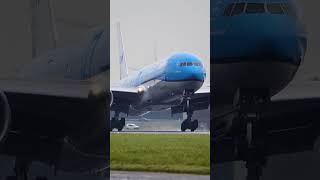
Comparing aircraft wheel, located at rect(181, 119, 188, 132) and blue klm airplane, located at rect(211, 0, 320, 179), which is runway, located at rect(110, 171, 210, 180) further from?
aircraft wheel, located at rect(181, 119, 188, 132)

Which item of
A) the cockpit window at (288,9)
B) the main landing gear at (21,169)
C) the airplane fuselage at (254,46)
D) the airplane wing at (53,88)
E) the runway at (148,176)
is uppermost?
the cockpit window at (288,9)

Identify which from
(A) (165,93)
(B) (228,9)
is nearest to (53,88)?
(B) (228,9)

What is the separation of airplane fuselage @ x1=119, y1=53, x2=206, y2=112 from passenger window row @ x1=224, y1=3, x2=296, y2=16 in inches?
514

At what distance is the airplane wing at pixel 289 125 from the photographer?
5.89 metres

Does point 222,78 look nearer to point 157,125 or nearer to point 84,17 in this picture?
point 84,17

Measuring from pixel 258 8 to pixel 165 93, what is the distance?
554 inches

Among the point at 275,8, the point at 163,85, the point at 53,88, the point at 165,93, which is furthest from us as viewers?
the point at 163,85

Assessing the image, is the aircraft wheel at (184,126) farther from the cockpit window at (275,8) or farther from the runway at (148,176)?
the cockpit window at (275,8)

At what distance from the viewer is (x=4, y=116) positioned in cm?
695

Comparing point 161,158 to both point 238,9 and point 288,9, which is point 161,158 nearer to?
point 238,9

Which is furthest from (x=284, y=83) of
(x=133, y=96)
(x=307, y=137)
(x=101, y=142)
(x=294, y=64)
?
(x=133, y=96)

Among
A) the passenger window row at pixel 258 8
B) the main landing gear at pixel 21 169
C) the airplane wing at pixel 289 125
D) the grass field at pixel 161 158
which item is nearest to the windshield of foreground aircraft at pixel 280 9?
the passenger window row at pixel 258 8

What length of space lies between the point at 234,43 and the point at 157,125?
285 inches

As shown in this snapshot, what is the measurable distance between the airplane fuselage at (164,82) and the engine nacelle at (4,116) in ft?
40.5
